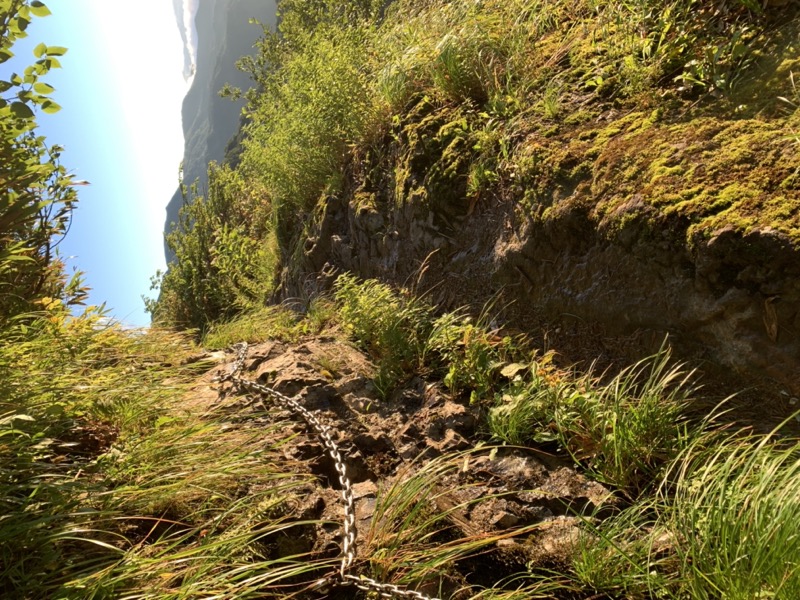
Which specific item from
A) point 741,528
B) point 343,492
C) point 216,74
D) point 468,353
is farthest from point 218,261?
point 216,74

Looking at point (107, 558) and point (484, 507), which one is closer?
point (107, 558)

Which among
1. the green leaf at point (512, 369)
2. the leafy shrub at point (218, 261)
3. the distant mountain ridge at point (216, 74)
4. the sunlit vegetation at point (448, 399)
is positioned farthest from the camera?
the distant mountain ridge at point (216, 74)

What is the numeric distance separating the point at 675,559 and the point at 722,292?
1.30 m

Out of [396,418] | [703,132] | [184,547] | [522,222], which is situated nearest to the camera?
[184,547]

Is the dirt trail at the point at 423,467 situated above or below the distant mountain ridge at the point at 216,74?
below

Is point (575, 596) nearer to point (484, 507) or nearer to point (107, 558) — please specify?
point (484, 507)

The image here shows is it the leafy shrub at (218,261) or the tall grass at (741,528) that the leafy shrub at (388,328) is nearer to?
the tall grass at (741,528)

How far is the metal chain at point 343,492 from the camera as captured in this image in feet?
5.51

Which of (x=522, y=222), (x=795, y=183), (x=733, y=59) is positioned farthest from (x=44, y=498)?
(x=733, y=59)

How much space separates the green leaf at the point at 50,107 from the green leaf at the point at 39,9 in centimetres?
33

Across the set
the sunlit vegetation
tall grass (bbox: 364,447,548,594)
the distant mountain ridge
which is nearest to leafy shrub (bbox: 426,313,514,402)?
the sunlit vegetation

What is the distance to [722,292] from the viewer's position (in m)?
2.35

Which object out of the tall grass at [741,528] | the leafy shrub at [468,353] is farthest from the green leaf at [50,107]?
the tall grass at [741,528]

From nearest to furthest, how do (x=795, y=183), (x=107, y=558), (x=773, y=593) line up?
(x=773, y=593) < (x=107, y=558) < (x=795, y=183)
